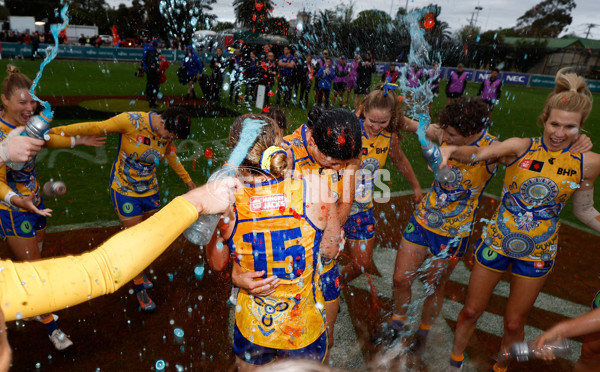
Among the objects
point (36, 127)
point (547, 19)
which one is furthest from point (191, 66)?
point (547, 19)


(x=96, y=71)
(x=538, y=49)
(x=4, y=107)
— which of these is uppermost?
(x=538, y=49)

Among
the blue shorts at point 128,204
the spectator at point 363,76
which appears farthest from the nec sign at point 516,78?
the blue shorts at point 128,204

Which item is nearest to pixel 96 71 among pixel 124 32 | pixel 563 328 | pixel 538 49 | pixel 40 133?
pixel 124 32

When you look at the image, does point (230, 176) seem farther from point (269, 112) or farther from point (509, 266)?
point (509, 266)

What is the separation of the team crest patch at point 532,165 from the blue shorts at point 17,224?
14.6 feet

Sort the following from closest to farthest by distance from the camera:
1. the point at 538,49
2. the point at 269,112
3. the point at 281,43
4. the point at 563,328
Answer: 1. the point at 563,328
2. the point at 269,112
3. the point at 281,43
4. the point at 538,49

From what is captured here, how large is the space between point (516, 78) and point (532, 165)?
4048 centimetres

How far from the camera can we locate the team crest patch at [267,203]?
214cm

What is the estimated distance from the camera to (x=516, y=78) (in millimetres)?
37000

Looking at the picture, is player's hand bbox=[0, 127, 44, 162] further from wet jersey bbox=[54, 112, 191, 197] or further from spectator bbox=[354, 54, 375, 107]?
spectator bbox=[354, 54, 375, 107]

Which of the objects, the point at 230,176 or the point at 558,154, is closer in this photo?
the point at 230,176

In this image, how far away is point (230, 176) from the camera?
1989 millimetres

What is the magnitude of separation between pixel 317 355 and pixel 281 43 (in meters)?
17.2

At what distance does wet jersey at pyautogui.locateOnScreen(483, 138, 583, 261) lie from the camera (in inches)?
119
